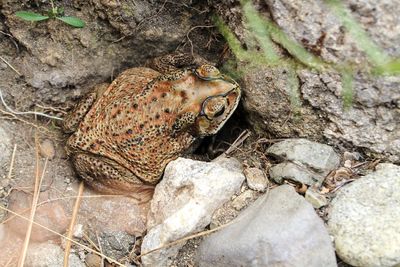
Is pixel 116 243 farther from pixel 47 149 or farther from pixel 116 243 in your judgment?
pixel 47 149

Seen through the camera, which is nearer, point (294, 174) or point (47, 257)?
point (294, 174)

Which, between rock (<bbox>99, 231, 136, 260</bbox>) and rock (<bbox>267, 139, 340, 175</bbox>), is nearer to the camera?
rock (<bbox>267, 139, 340, 175</bbox>)

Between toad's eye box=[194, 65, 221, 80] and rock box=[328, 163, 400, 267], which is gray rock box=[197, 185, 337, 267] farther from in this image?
toad's eye box=[194, 65, 221, 80]

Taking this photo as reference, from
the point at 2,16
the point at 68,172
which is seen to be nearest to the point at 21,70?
the point at 2,16

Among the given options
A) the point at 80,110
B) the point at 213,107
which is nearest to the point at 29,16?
the point at 80,110

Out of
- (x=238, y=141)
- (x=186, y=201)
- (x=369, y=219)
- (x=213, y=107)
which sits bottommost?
(x=186, y=201)

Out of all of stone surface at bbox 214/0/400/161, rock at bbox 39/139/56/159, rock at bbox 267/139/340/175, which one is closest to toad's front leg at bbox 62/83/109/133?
rock at bbox 39/139/56/159

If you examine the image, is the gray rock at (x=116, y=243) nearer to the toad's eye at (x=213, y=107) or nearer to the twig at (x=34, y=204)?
the twig at (x=34, y=204)
